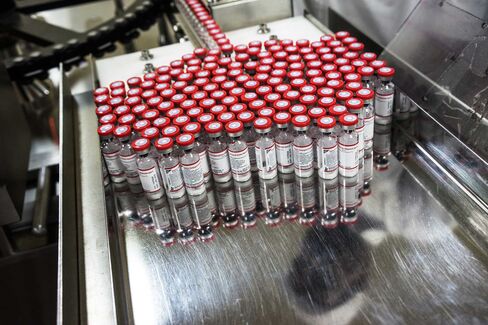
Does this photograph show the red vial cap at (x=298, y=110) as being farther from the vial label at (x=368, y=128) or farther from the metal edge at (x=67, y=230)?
the metal edge at (x=67, y=230)

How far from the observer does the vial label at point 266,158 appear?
144 cm

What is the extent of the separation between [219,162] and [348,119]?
39cm

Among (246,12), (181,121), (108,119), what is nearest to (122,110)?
(108,119)

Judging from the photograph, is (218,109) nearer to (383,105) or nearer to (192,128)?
(192,128)

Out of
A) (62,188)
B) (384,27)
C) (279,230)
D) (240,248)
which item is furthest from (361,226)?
(384,27)

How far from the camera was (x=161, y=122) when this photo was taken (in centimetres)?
154

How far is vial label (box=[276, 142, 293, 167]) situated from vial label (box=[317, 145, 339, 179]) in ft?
0.27

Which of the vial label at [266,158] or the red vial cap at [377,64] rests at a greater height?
the red vial cap at [377,64]

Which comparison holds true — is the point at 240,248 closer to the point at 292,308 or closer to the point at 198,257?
the point at 198,257

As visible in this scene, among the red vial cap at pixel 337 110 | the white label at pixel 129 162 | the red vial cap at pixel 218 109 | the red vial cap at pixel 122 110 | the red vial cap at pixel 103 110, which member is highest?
the red vial cap at pixel 337 110

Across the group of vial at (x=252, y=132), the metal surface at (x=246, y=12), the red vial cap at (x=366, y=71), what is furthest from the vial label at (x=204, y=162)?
the metal surface at (x=246, y=12)

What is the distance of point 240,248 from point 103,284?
0.36 m

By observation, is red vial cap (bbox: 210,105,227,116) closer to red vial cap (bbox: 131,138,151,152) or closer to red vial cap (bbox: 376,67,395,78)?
red vial cap (bbox: 131,138,151,152)

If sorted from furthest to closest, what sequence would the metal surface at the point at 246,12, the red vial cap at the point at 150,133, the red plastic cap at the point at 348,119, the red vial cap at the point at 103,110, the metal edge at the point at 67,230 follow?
1. the metal surface at the point at 246,12
2. the red vial cap at the point at 103,110
3. the red vial cap at the point at 150,133
4. the red plastic cap at the point at 348,119
5. the metal edge at the point at 67,230
